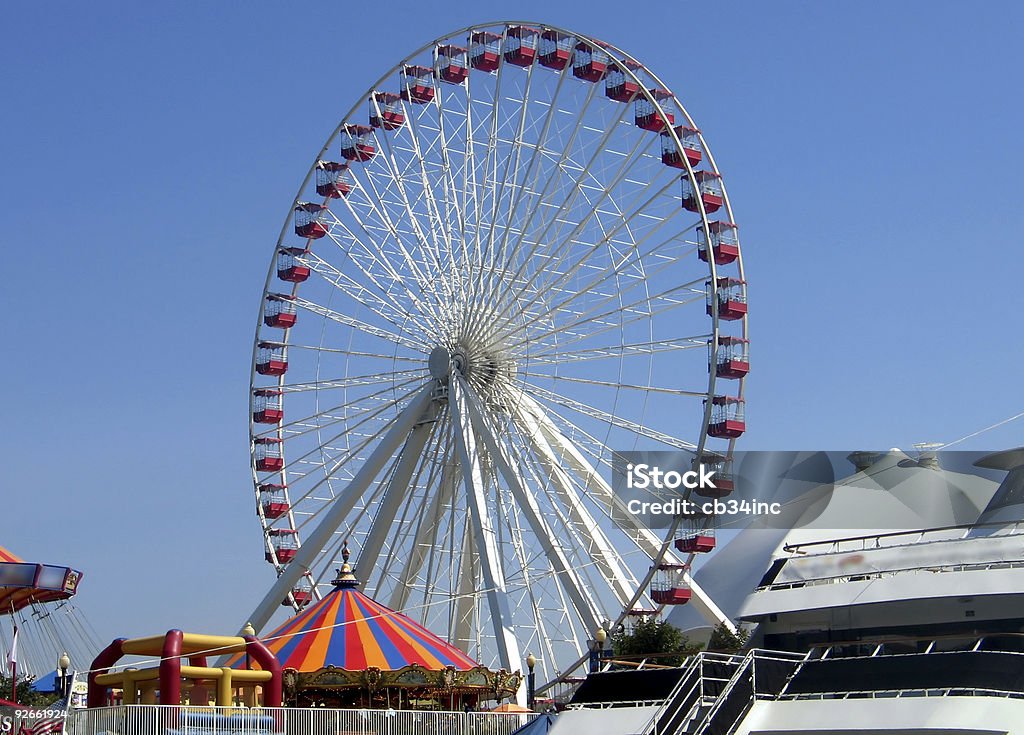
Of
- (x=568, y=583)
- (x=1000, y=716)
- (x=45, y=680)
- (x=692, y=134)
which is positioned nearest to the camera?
(x=1000, y=716)

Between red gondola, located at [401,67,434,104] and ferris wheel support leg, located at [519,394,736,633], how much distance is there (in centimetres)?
854

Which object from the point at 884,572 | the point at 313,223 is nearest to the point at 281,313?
the point at 313,223

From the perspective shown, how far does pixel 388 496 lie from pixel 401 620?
5.35m

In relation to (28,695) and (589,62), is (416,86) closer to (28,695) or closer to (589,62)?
(589,62)

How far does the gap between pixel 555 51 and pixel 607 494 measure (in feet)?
33.2

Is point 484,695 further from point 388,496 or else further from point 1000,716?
point 1000,716

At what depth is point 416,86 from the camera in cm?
3884

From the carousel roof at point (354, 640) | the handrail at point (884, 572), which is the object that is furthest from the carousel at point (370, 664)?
the handrail at point (884, 572)

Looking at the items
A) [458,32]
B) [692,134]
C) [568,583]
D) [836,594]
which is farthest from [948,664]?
[458,32]

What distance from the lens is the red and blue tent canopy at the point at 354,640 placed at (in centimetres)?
2947

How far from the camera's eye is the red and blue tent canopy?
2947cm

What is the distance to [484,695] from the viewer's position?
29.8m

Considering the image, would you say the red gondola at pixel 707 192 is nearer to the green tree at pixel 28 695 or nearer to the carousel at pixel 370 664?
the carousel at pixel 370 664

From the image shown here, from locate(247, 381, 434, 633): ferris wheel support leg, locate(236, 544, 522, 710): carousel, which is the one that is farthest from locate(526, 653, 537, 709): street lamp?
locate(247, 381, 434, 633): ferris wheel support leg
